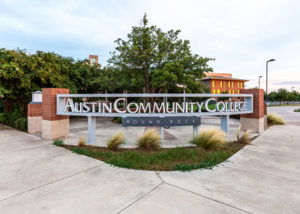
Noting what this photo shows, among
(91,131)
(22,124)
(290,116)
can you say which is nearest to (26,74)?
(22,124)

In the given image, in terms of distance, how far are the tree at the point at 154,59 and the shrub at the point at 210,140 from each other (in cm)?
674

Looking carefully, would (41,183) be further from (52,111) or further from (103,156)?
(52,111)

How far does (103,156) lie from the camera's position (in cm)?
563

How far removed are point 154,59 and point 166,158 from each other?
→ 9.87m

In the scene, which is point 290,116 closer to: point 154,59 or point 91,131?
point 154,59

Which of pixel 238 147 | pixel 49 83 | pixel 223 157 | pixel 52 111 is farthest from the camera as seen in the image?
pixel 49 83

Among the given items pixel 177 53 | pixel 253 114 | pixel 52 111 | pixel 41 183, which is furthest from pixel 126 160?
pixel 177 53

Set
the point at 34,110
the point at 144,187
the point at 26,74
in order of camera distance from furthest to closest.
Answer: the point at 26,74 < the point at 34,110 < the point at 144,187

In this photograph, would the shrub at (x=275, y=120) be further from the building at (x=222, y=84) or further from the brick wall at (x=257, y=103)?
the building at (x=222, y=84)

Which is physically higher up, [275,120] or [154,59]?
[154,59]

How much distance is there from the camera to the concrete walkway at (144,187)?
2932mm

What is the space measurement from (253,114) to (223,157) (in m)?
6.18

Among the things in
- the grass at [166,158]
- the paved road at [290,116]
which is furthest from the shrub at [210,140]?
the paved road at [290,116]

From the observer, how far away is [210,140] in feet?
20.4
